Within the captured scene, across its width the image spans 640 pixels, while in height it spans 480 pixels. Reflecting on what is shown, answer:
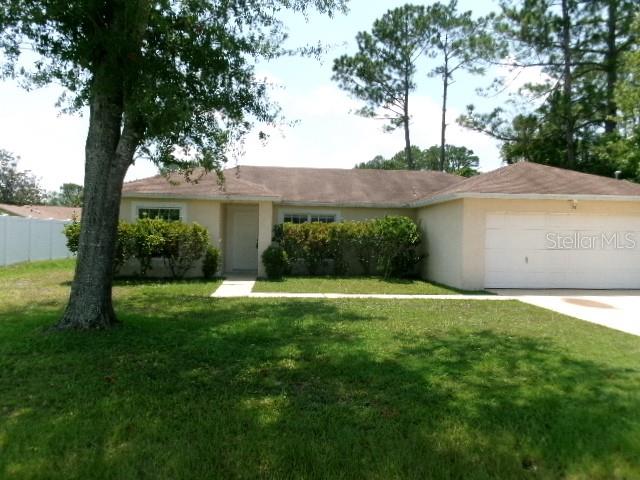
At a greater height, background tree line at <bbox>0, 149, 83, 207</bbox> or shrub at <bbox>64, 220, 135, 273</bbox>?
background tree line at <bbox>0, 149, 83, 207</bbox>

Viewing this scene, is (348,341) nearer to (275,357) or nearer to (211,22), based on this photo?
(275,357)

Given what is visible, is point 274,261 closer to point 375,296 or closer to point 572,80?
point 375,296

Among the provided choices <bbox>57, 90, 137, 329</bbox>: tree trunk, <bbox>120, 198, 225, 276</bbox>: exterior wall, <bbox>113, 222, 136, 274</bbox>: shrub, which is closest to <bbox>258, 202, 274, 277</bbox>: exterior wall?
<bbox>120, 198, 225, 276</bbox>: exterior wall

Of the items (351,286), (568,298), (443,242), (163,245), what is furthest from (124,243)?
(568,298)

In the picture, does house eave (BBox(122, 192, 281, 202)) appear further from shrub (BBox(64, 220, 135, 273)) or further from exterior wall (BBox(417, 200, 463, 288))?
exterior wall (BBox(417, 200, 463, 288))

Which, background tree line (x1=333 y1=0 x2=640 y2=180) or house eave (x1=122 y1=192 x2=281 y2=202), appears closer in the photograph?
house eave (x1=122 y1=192 x2=281 y2=202)

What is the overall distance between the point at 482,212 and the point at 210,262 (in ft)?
27.8

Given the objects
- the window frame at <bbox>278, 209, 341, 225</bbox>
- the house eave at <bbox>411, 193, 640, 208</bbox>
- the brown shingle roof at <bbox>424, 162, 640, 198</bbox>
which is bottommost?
the window frame at <bbox>278, 209, 341, 225</bbox>

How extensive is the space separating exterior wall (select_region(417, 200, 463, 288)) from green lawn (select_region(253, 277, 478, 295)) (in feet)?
1.59

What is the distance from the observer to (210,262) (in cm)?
1434

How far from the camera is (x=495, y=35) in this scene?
25031 millimetres

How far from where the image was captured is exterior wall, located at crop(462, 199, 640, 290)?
12.8m

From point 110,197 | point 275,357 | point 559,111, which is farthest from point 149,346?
point 559,111

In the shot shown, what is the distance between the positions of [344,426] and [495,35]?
87.8 feet
